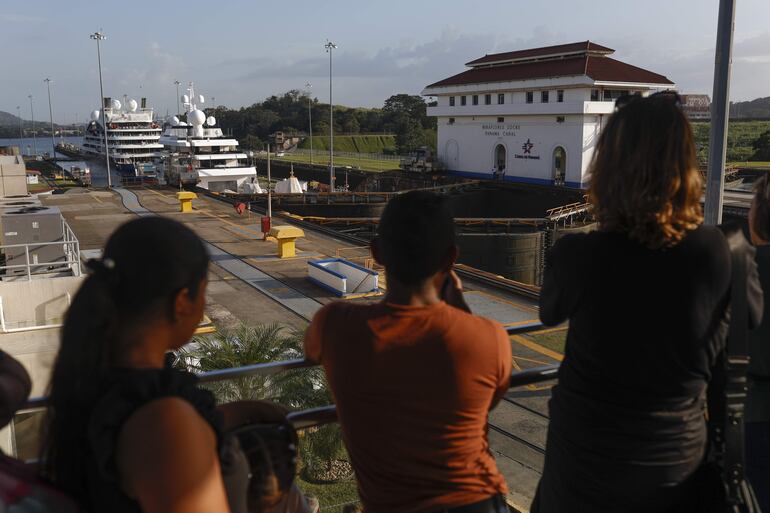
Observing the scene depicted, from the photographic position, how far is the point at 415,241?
2.10 metres

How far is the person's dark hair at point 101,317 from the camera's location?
1.58 metres

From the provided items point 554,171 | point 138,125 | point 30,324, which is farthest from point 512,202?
point 138,125

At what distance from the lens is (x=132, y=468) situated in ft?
4.76

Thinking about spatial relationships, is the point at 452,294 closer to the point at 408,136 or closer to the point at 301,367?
the point at 301,367

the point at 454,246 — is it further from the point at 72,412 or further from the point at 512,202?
the point at 512,202

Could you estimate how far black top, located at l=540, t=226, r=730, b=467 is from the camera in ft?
6.68

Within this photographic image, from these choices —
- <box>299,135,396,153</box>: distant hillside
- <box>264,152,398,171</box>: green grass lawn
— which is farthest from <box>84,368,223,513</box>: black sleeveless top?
<box>299,135,396,153</box>: distant hillside

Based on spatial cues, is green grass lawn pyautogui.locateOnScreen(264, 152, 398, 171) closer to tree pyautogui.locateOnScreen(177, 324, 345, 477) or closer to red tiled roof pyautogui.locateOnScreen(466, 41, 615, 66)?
red tiled roof pyautogui.locateOnScreen(466, 41, 615, 66)

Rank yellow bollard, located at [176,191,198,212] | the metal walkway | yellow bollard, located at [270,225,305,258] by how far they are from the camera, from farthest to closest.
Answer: yellow bollard, located at [176,191,198,212], yellow bollard, located at [270,225,305,258], the metal walkway

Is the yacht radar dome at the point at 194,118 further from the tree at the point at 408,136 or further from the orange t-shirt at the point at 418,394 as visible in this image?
the orange t-shirt at the point at 418,394

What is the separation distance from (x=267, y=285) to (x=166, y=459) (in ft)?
61.6

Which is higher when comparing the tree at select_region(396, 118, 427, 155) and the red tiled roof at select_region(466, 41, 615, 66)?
the red tiled roof at select_region(466, 41, 615, 66)

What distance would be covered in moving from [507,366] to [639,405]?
440 mm

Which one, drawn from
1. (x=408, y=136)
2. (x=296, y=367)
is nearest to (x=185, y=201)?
(x=296, y=367)
